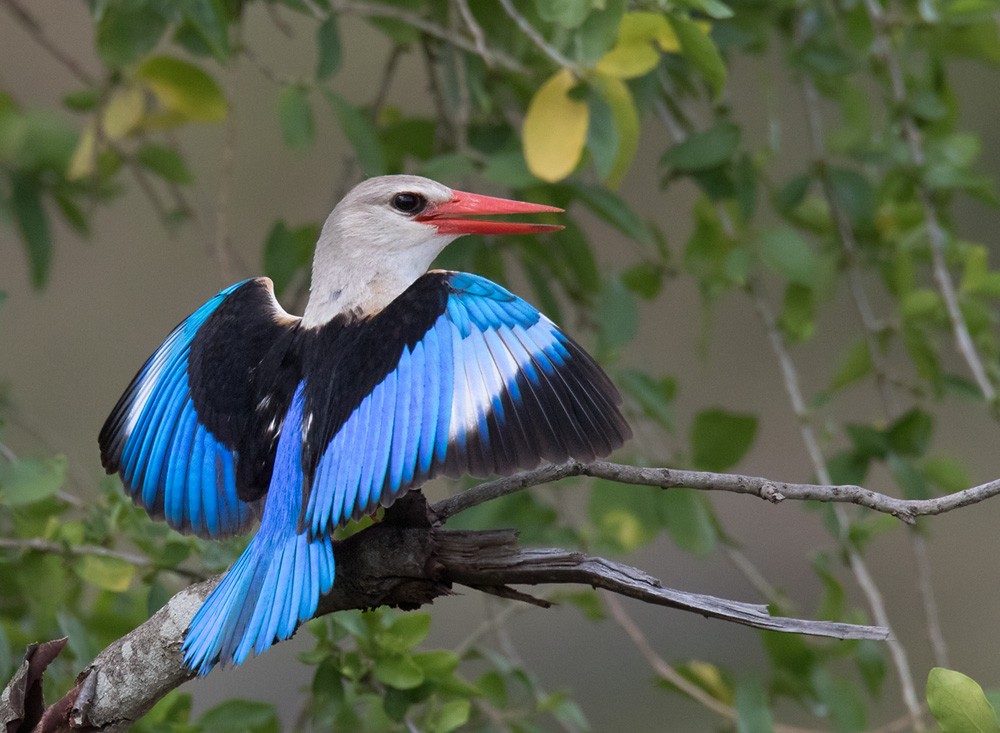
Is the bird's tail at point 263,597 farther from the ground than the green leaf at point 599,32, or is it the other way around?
the green leaf at point 599,32

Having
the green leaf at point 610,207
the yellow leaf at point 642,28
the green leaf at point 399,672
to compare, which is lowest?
the green leaf at point 399,672

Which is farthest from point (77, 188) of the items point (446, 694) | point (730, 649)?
point (730, 649)

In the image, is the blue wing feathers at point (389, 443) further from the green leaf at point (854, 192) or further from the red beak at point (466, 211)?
the green leaf at point (854, 192)

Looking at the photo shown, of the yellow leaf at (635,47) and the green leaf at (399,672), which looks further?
the yellow leaf at (635,47)

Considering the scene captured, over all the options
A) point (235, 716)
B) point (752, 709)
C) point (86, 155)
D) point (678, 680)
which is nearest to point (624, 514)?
point (678, 680)

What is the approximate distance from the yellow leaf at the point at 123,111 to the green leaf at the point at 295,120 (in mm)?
272

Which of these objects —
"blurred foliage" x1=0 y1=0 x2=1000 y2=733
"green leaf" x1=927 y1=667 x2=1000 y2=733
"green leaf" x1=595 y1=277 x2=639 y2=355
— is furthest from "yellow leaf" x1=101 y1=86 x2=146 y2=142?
"green leaf" x1=927 y1=667 x2=1000 y2=733

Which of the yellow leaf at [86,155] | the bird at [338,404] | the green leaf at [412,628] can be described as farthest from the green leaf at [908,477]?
the yellow leaf at [86,155]

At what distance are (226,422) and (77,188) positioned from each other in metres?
1.15

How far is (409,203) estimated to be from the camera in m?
1.88

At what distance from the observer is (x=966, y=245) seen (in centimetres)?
231

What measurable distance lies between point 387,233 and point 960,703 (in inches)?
39.2

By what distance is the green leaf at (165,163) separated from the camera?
2.45 meters

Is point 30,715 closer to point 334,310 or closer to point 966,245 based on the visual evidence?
point 334,310
